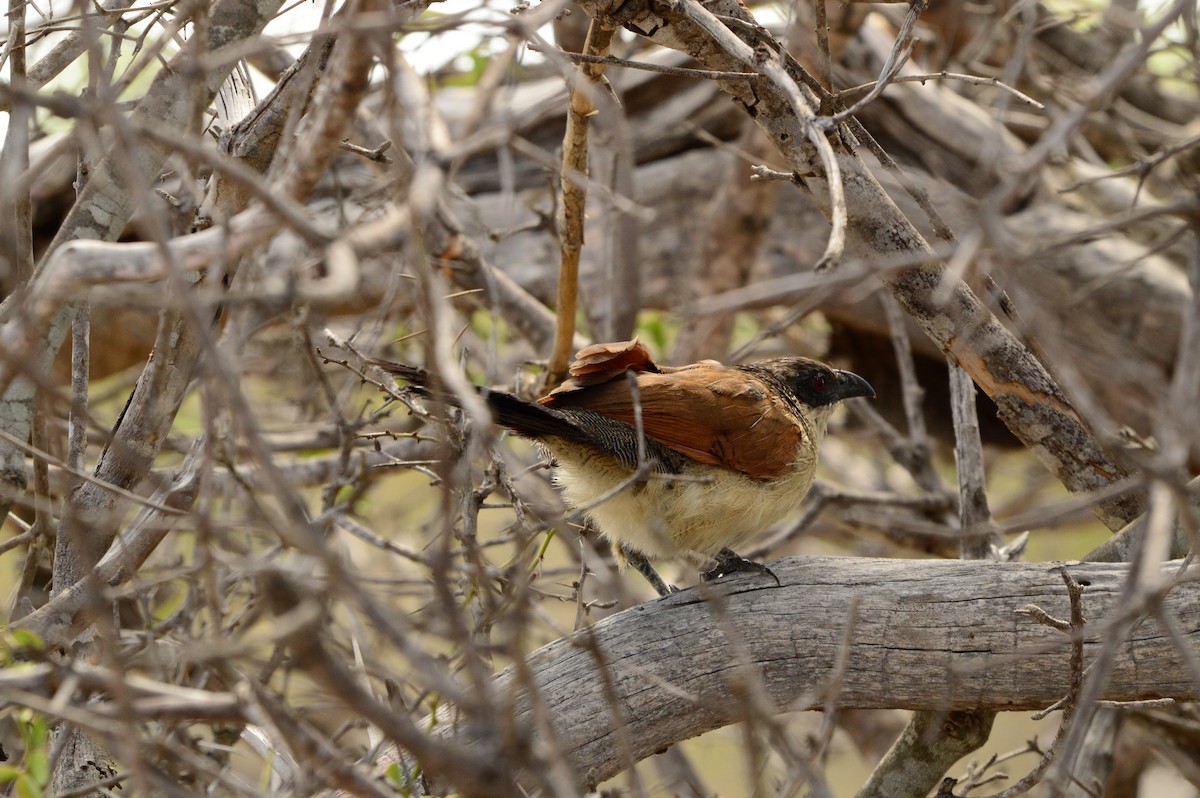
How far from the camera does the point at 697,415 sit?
11.4 ft

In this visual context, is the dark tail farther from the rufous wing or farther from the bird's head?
the bird's head

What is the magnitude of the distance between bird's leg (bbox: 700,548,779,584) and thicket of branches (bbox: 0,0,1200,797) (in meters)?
0.13

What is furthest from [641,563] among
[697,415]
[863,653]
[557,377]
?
[863,653]

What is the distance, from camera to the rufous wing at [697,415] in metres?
3.42

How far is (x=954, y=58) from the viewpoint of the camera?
20.1 feet

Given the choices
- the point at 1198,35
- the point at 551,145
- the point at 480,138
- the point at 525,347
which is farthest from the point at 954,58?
the point at 480,138

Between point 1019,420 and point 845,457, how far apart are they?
4.04 m

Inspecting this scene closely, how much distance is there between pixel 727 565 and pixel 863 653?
33.2 inches

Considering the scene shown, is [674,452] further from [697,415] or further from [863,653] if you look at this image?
[863,653]

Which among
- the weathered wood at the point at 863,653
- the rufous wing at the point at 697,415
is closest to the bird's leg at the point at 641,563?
the rufous wing at the point at 697,415

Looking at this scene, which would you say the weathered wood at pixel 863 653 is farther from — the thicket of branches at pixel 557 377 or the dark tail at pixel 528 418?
the dark tail at pixel 528 418

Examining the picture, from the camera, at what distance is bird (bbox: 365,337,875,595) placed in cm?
339

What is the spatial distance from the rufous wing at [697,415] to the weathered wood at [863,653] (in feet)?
2.26

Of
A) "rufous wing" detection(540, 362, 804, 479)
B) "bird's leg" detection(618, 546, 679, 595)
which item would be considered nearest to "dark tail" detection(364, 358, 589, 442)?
"rufous wing" detection(540, 362, 804, 479)
